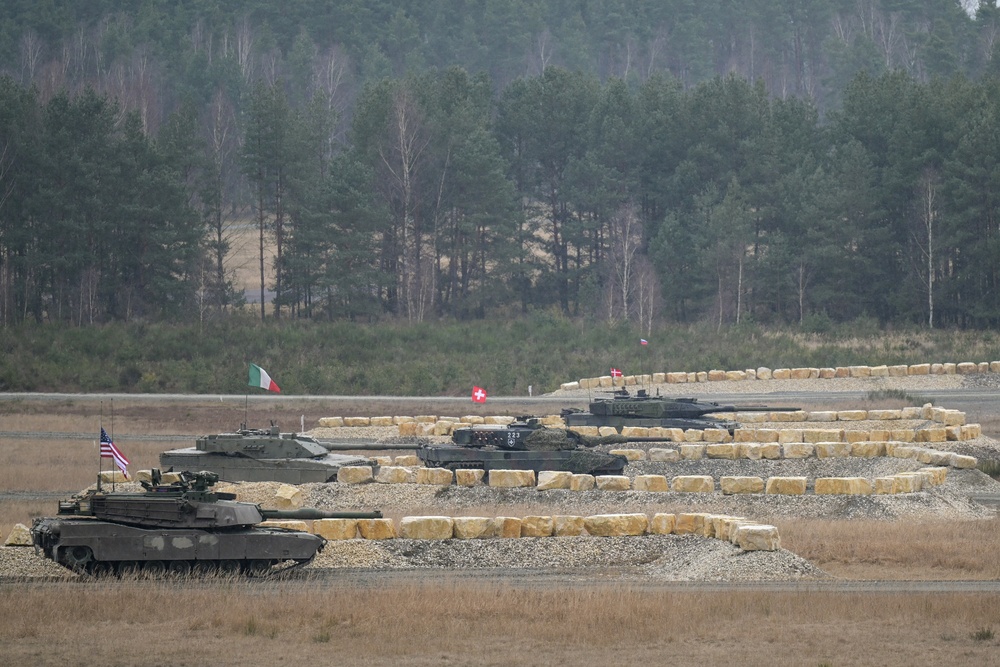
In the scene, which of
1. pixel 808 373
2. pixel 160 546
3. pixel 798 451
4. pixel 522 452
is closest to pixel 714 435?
pixel 798 451

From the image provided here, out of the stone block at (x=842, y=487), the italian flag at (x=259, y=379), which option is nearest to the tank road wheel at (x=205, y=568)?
the stone block at (x=842, y=487)

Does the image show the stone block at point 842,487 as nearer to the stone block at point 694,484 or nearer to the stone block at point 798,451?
the stone block at point 694,484

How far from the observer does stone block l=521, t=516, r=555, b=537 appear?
88.2 ft

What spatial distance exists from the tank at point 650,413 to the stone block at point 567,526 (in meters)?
17.3

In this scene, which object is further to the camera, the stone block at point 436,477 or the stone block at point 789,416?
the stone block at point 789,416

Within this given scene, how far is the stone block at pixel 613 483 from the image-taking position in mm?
34000

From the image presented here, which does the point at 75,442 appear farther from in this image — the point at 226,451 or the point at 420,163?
the point at 420,163

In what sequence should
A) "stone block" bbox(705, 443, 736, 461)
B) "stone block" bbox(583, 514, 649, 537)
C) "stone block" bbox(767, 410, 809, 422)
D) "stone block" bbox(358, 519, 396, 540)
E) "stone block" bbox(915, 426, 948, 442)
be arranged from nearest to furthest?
"stone block" bbox(358, 519, 396, 540) < "stone block" bbox(583, 514, 649, 537) < "stone block" bbox(705, 443, 736, 461) < "stone block" bbox(915, 426, 948, 442) < "stone block" bbox(767, 410, 809, 422)

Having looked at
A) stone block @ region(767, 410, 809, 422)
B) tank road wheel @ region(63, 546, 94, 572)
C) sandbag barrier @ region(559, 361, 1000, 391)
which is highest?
sandbag barrier @ region(559, 361, 1000, 391)

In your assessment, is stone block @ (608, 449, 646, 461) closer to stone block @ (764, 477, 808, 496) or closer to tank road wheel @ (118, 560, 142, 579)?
stone block @ (764, 477, 808, 496)

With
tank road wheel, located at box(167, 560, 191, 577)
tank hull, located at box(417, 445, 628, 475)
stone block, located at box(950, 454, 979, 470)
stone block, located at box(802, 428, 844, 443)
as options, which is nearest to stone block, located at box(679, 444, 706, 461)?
tank hull, located at box(417, 445, 628, 475)

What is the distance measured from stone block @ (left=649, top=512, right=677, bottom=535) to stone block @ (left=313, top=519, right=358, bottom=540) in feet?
19.2

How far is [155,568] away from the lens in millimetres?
24344

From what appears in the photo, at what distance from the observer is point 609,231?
8062 cm
